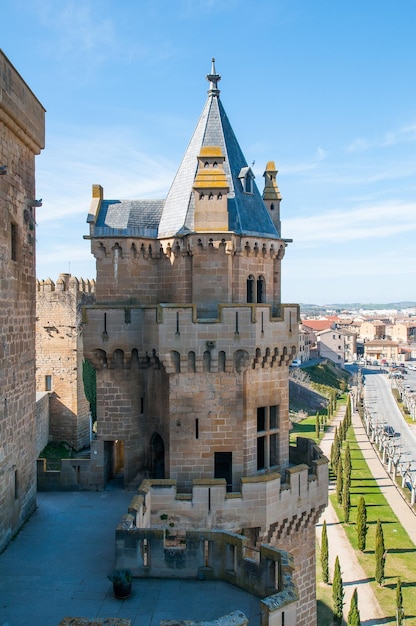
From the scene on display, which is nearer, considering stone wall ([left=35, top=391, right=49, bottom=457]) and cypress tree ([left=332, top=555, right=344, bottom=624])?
cypress tree ([left=332, top=555, right=344, bottom=624])

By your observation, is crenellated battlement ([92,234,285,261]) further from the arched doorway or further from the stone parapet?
the stone parapet

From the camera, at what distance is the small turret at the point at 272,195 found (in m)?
22.4

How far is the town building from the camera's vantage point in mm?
15094

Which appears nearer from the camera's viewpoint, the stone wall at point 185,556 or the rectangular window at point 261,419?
the stone wall at point 185,556

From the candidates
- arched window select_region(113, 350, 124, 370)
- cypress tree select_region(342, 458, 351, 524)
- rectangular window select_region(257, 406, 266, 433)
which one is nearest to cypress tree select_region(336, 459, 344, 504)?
cypress tree select_region(342, 458, 351, 524)

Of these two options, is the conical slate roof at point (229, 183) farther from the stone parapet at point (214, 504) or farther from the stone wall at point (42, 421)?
the stone wall at point (42, 421)

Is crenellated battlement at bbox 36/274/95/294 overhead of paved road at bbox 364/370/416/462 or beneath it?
overhead

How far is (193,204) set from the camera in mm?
19609

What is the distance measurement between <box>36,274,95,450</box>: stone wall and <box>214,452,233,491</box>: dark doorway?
2648cm

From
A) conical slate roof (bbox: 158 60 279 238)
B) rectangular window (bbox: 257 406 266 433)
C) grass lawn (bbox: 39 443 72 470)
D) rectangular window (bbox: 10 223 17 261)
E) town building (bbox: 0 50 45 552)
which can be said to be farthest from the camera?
grass lawn (bbox: 39 443 72 470)

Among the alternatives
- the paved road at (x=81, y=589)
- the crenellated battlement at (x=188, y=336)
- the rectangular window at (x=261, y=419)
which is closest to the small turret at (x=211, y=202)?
the crenellated battlement at (x=188, y=336)

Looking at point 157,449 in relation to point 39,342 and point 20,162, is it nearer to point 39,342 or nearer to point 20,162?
point 20,162

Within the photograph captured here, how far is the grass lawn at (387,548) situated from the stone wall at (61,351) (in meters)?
25.0

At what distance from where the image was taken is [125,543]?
45.5ft
